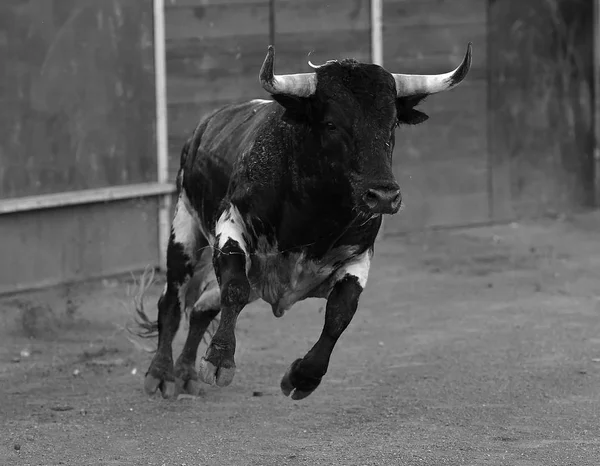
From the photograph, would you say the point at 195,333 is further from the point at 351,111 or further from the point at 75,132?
the point at 75,132

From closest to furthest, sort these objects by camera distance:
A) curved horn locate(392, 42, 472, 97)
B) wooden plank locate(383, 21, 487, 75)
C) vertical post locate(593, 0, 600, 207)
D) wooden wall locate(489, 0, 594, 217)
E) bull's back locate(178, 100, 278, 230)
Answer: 1. curved horn locate(392, 42, 472, 97)
2. bull's back locate(178, 100, 278, 230)
3. wooden plank locate(383, 21, 487, 75)
4. wooden wall locate(489, 0, 594, 217)
5. vertical post locate(593, 0, 600, 207)

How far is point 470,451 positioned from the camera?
597cm

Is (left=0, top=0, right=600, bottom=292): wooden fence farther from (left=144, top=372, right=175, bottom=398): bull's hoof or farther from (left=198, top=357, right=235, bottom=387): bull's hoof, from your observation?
(left=198, top=357, right=235, bottom=387): bull's hoof

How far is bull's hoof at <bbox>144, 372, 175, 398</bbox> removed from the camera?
22.8 feet

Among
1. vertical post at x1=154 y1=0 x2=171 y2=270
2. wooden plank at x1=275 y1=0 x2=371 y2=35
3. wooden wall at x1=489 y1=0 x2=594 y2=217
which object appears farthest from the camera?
wooden wall at x1=489 y1=0 x2=594 y2=217

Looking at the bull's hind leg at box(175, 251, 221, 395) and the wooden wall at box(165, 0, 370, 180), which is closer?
the bull's hind leg at box(175, 251, 221, 395)

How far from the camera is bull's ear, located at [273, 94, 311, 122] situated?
5.87m

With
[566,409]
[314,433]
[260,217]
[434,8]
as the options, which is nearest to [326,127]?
[260,217]

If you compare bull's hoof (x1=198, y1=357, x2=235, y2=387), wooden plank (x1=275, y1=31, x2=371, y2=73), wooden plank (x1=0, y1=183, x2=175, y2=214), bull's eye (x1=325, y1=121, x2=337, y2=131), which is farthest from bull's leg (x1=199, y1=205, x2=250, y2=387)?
wooden plank (x1=275, y1=31, x2=371, y2=73)

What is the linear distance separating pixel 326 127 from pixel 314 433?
1401mm

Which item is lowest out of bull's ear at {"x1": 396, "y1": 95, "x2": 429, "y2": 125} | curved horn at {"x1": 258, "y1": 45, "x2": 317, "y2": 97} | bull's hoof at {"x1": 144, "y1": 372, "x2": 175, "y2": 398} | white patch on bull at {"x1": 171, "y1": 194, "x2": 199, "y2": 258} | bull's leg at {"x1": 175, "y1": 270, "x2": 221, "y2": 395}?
bull's hoof at {"x1": 144, "y1": 372, "x2": 175, "y2": 398}

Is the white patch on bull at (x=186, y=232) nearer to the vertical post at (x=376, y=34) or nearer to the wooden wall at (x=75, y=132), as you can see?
the wooden wall at (x=75, y=132)

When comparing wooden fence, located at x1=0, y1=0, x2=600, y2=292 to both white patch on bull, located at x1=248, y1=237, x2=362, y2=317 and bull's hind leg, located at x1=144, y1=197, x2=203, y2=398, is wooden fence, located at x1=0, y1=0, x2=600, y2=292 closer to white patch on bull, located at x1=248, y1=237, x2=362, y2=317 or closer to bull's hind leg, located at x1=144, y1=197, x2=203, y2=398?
bull's hind leg, located at x1=144, y1=197, x2=203, y2=398

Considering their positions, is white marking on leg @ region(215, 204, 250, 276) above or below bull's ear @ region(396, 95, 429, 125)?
below
